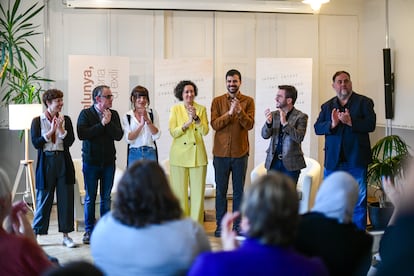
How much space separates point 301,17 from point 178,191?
11.1 feet

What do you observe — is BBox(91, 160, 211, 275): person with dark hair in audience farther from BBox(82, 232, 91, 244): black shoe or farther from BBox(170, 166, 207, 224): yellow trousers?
BBox(170, 166, 207, 224): yellow trousers

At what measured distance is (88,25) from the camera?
22.4 feet

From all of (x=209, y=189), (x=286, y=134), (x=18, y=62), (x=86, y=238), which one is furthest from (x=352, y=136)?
(x=18, y=62)

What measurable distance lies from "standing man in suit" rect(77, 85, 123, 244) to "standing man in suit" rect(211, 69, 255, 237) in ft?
2.98

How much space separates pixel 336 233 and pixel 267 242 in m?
0.51

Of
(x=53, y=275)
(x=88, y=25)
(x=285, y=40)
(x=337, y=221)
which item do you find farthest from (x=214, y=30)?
(x=53, y=275)

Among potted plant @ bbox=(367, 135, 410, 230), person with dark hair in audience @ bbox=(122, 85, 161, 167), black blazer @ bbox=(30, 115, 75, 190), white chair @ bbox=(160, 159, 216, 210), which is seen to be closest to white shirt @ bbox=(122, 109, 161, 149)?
person with dark hair in audience @ bbox=(122, 85, 161, 167)

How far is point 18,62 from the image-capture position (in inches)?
254

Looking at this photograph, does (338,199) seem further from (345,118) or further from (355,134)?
(355,134)

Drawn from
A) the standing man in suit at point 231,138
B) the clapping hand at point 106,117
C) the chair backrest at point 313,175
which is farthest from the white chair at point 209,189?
the clapping hand at point 106,117

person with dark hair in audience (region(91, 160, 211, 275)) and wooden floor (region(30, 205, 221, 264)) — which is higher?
person with dark hair in audience (region(91, 160, 211, 275))

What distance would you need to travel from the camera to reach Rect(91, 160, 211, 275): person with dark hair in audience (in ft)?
6.32

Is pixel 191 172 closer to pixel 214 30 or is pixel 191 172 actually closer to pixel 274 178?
pixel 214 30

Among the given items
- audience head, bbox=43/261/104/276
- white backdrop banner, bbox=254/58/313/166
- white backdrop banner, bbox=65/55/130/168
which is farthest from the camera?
white backdrop banner, bbox=254/58/313/166
